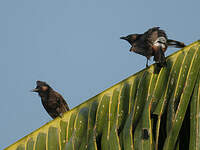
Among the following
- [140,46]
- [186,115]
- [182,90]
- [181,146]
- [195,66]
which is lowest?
[181,146]

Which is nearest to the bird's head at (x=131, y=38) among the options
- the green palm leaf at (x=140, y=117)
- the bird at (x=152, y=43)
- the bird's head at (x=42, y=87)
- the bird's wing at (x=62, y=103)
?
the bird at (x=152, y=43)

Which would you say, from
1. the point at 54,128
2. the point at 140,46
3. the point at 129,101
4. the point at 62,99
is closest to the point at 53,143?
the point at 54,128

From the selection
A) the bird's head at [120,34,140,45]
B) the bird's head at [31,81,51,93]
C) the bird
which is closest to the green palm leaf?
the bird

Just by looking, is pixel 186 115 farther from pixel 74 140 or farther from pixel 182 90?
pixel 74 140

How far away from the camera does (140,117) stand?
336cm

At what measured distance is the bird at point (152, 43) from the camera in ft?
16.1

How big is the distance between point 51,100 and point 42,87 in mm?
362

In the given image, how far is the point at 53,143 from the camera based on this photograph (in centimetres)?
371

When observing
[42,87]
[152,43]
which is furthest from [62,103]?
[152,43]

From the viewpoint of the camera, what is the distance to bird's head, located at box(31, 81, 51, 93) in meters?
7.44

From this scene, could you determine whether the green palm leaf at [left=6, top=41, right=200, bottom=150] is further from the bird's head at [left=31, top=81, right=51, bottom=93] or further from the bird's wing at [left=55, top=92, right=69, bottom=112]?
the bird's head at [left=31, top=81, right=51, bottom=93]

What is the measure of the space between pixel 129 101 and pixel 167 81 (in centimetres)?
40

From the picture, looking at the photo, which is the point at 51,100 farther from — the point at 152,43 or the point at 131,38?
the point at 152,43

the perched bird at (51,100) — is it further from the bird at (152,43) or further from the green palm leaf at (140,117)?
the green palm leaf at (140,117)
